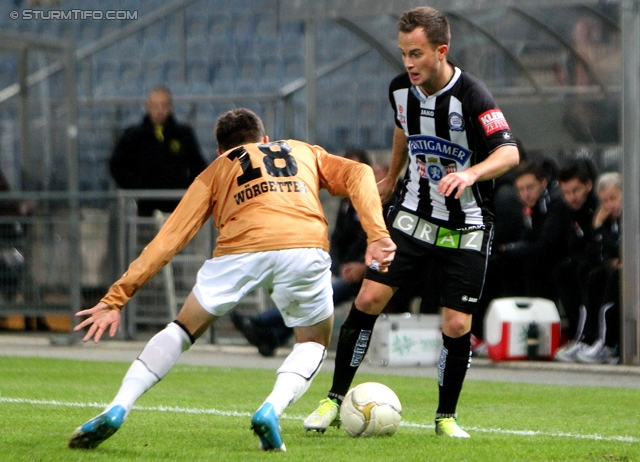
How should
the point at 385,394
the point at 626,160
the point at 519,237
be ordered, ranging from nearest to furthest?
the point at 385,394
the point at 626,160
the point at 519,237

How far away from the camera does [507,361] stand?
10781mm

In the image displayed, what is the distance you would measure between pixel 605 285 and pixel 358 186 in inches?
217

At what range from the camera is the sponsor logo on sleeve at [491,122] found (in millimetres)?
6023

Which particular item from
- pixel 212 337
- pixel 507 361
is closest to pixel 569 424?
pixel 507 361

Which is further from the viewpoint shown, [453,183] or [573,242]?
[573,242]

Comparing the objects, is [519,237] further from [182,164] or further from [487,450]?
[487,450]

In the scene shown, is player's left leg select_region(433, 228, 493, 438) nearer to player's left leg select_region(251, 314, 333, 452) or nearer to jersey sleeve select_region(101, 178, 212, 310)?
player's left leg select_region(251, 314, 333, 452)

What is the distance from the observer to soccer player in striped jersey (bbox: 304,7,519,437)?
6051mm

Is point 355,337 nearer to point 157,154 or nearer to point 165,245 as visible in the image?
point 165,245

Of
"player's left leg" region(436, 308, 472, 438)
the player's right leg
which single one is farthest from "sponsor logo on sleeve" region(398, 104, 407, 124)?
"player's left leg" region(436, 308, 472, 438)

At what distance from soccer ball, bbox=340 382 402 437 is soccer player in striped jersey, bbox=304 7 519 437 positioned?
197 mm

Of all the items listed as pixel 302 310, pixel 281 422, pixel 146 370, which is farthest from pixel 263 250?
pixel 281 422

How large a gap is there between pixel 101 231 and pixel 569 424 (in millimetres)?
7210

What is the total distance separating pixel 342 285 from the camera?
11.5 metres
